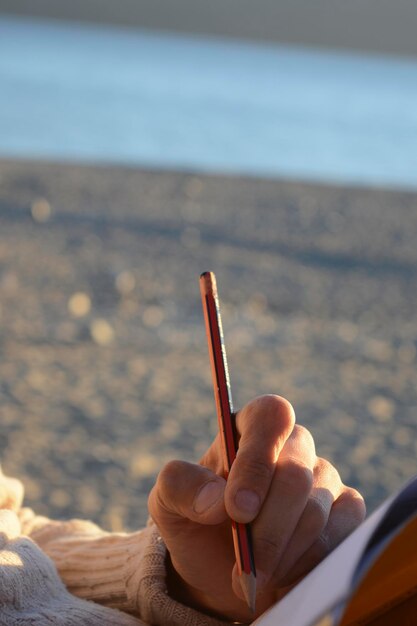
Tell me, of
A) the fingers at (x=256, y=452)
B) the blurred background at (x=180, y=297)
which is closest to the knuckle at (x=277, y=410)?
the fingers at (x=256, y=452)

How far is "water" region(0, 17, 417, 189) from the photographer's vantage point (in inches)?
309

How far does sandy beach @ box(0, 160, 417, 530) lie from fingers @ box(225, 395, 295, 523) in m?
1.53

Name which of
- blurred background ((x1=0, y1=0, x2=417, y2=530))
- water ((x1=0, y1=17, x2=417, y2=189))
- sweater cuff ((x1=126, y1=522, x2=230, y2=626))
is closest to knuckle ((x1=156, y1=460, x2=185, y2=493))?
sweater cuff ((x1=126, y1=522, x2=230, y2=626))

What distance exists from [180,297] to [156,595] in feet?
10.5

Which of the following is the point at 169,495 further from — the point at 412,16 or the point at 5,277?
the point at 412,16

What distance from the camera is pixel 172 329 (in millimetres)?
3533

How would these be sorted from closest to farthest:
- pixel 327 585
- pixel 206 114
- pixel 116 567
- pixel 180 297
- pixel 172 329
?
pixel 327 585 < pixel 116 567 < pixel 172 329 < pixel 180 297 < pixel 206 114

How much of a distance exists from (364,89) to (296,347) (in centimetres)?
2430

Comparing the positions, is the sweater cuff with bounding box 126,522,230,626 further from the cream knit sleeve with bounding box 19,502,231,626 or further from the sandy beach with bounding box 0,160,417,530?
the sandy beach with bounding box 0,160,417,530

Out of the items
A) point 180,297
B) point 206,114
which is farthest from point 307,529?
point 206,114

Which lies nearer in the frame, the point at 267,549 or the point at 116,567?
the point at 267,549

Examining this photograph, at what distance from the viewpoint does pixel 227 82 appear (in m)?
24.7

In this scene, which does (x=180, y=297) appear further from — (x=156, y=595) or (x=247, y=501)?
(x=247, y=501)

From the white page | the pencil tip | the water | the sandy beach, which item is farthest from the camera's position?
the water
